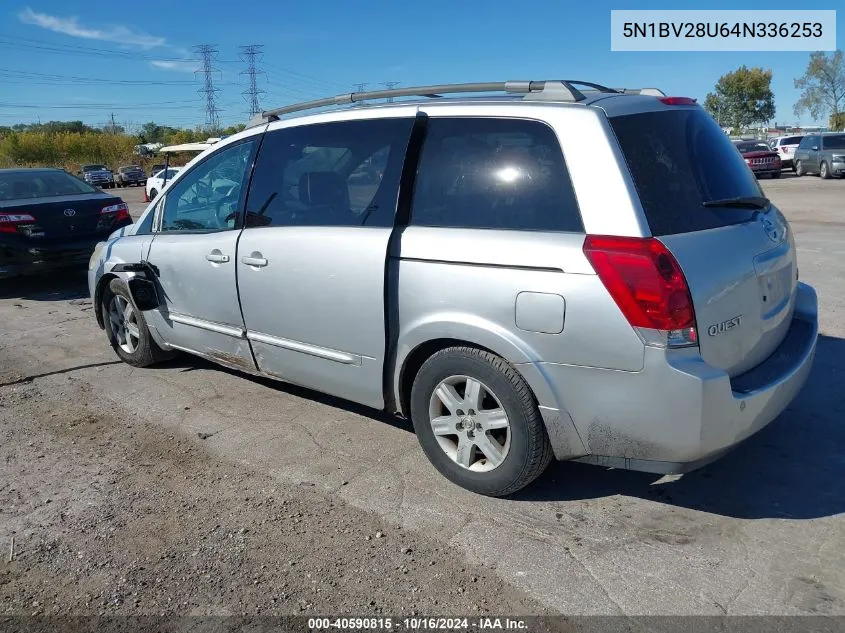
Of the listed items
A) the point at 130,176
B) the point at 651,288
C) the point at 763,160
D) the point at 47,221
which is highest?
the point at 130,176

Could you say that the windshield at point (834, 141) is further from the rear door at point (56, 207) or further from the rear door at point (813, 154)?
the rear door at point (56, 207)

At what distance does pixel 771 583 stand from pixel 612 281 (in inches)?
51.2

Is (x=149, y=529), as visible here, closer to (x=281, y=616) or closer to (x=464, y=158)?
(x=281, y=616)

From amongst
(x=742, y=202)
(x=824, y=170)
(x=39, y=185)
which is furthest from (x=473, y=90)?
(x=824, y=170)

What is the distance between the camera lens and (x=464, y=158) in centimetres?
342

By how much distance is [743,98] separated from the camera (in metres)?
67.4

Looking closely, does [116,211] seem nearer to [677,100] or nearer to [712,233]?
[677,100]

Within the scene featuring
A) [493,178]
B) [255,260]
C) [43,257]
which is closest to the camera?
[493,178]

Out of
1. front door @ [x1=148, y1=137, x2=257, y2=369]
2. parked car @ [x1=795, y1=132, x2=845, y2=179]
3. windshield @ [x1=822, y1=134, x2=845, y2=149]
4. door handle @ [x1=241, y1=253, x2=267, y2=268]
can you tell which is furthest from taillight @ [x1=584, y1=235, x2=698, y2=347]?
windshield @ [x1=822, y1=134, x2=845, y2=149]

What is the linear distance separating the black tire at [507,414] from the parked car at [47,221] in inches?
276

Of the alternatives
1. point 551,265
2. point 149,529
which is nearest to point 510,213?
point 551,265

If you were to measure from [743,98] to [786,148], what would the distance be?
40.4 m

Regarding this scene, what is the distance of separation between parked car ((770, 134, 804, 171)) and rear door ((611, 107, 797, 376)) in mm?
31945

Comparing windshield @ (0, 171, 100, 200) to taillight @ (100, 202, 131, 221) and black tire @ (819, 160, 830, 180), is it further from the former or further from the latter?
black tire @ (819, 160, 830, 180)
